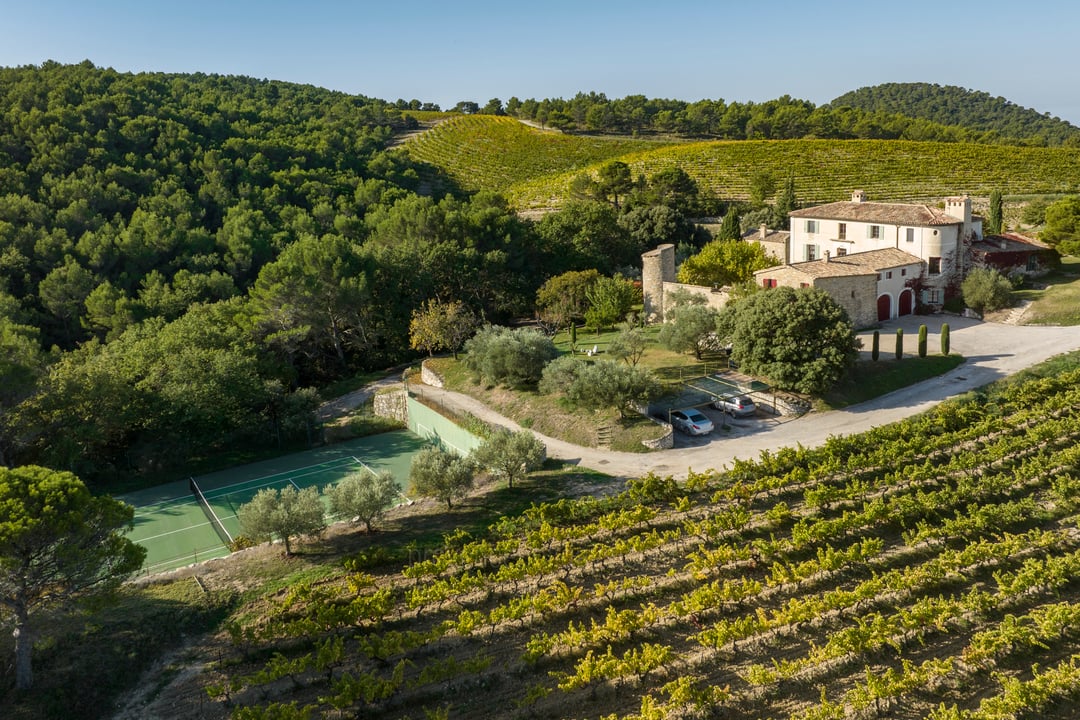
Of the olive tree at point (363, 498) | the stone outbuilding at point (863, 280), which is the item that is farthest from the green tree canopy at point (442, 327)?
the olive tree at point (363, 498)

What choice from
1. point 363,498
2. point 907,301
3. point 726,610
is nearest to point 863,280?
point 907,301

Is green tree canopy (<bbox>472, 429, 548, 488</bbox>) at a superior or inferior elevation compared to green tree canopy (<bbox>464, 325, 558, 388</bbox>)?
inferior

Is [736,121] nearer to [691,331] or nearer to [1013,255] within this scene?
[1013,255]

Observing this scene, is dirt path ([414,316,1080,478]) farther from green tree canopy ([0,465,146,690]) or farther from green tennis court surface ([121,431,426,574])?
green tree canopy ([0,465,146,690])

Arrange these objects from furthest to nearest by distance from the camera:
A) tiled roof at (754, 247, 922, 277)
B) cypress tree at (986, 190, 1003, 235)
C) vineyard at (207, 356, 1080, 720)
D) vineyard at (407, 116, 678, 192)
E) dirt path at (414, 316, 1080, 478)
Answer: vineyard at (407, 116, 678, 192), cypress tree at (986, 190, 1003, 235), tiled roof at (754, 247, 922, 277), dirt path at (414, 316, 1080, 478), vineyard at (207, 356, 1080, 720)

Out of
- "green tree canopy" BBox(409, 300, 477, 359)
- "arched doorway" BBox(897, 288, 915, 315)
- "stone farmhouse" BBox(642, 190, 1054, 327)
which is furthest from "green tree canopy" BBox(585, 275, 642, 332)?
"arched doorway" BBox(897, 288, 915, 315)

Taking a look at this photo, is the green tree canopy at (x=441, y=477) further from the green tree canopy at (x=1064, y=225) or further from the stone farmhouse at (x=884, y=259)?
the green tree canopy at (x=1064, y=225)
